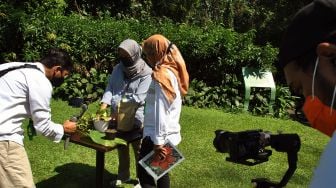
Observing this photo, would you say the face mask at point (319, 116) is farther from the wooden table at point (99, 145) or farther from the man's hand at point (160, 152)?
the wooden table at point (99, 145)

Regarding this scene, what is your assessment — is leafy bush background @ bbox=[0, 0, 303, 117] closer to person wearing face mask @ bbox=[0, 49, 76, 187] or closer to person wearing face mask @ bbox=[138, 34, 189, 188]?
person wearing face mask @ bbox=[138, 34, 189, 188]

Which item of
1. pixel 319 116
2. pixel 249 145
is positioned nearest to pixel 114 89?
pixel 249 145

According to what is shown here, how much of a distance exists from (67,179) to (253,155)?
4186mm

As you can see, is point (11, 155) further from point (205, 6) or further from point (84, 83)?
point (205, 6)

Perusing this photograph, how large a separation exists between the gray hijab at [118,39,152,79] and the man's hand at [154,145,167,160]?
107 centimetres

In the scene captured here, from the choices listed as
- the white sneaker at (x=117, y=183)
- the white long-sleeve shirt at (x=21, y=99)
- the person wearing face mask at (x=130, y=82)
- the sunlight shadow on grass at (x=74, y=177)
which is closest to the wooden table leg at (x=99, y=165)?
the person wearing face mask at (x=130, y=82)

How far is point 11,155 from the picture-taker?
146 inches

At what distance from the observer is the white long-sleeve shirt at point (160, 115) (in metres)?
4.24

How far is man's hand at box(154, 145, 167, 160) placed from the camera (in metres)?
4.26

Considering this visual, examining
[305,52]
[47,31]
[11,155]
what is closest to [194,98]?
[47,31]

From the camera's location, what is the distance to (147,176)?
4.47 metres

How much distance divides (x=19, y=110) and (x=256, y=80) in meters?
6.21

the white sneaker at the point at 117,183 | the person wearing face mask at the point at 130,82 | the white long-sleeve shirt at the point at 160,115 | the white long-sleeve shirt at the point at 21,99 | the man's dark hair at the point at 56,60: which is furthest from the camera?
the white sneaker at the point at 117,183

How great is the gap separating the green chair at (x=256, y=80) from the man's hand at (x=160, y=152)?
4.98 meters
